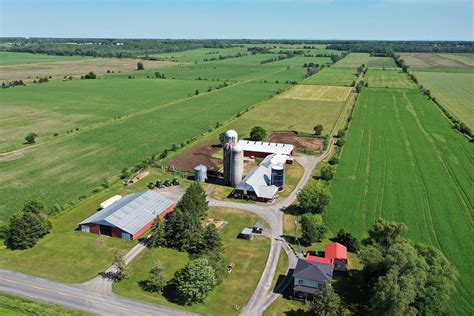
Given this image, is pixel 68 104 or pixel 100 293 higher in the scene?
pixel 68 104

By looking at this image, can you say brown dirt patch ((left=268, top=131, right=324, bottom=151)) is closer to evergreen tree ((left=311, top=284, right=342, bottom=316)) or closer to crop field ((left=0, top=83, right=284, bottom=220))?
crop field ((left=0, top=83, right=284, bottom=220))

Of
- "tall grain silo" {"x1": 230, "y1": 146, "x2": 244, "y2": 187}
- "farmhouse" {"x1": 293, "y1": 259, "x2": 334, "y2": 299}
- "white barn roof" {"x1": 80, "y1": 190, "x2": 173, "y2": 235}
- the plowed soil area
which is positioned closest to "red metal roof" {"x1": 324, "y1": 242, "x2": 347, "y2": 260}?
"farmhouse" {"x1": 293, "y1": 259, "x2": 334, "y2": 299}

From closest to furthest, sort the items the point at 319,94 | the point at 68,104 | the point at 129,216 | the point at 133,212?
the point at 129,216
the point at 133,212
the point at 68,104
the point at 319,94

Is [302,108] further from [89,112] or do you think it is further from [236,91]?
[89,112]

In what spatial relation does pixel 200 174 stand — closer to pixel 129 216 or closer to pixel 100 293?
pixel 129 216

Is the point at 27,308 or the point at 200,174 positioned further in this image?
the point at 200,174

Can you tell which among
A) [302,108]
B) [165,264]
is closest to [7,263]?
[165,264]

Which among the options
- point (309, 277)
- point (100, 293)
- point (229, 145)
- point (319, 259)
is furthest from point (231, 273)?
point (229, 145)
